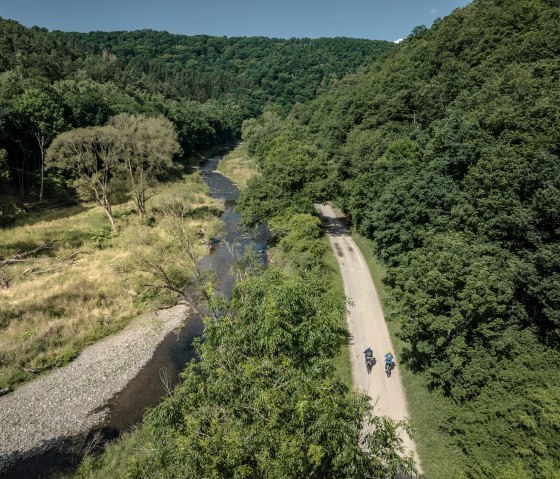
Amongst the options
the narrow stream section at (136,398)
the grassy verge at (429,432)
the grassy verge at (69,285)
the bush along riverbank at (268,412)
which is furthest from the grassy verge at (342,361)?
the grassy verge at (69,285)

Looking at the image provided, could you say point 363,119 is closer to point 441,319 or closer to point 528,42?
point 528,42

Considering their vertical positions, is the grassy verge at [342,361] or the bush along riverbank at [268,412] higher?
Result: the bush along riverbank at [268,412]

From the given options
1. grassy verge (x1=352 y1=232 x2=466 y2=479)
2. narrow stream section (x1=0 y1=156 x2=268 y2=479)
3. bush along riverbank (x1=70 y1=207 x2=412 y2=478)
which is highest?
bush along riverbank (x1=70 y1=207 x2=412 y2=478)

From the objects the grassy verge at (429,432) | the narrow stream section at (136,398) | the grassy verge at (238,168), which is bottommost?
the narrow stream section at (136,398)

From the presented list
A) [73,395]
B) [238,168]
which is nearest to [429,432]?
[73,395]

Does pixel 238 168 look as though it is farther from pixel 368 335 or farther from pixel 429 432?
pixel 429 432

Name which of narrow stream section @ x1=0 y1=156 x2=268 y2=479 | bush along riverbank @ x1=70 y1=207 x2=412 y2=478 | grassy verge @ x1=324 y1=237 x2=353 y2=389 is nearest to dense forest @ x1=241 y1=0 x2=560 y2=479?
grassy verge @ x1=324 y1=237 x2=353 y2=389

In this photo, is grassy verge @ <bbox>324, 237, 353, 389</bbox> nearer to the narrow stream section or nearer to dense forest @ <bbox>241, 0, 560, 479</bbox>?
dense forest @ <bbox>241, 0, 560, 479</bbox>

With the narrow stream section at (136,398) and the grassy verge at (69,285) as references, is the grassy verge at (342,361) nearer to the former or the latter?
the narrow stream section at (136,398)
